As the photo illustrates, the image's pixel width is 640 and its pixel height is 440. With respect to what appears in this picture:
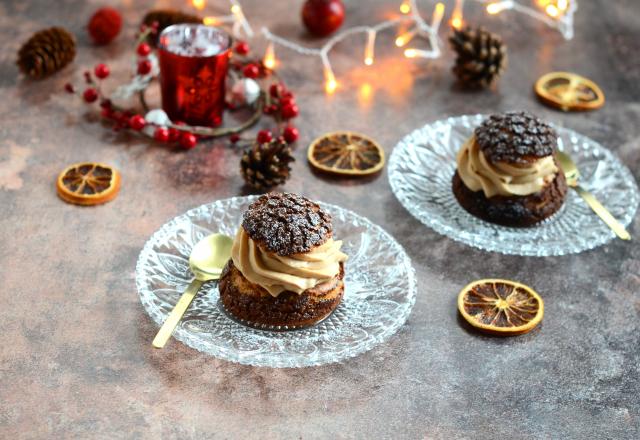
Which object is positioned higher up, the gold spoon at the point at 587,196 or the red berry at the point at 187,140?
the gold spoon at the point at 587,196

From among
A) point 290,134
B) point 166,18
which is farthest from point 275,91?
point 166,18

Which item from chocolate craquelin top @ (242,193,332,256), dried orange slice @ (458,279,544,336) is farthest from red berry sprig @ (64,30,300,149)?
dried orange slice @ (458,279,544,336)

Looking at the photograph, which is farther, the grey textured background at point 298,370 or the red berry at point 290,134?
the red berry at point 290,134

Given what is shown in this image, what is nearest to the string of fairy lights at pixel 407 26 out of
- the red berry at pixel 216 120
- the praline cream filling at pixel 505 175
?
the red berry at pixel 216 120

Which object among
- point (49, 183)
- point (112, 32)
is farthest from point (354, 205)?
point (112, 32)

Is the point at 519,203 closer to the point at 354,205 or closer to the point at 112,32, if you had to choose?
the point at 354,205

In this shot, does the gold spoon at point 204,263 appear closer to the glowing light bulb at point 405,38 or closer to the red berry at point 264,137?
the red berry at point 264,137

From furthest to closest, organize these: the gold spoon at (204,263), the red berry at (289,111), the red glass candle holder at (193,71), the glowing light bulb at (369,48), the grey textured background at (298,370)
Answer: the glowing light bulb at (369,48) → the red berry at (289,111) → the red glass candle holder at (193,71) → the gold spoon at (204,263) → the grey textured background at (298,370)

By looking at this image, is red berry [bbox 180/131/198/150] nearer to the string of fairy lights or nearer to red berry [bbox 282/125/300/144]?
red berry [bbox 282/125/300/144]

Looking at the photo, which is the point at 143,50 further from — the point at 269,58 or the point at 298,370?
the point at 298,370
